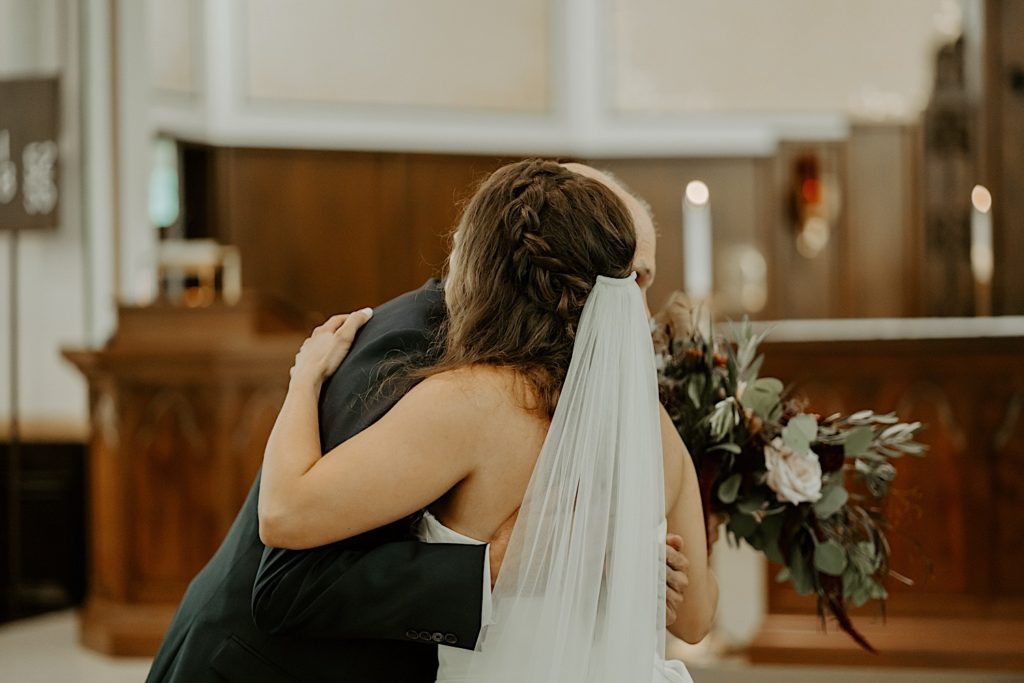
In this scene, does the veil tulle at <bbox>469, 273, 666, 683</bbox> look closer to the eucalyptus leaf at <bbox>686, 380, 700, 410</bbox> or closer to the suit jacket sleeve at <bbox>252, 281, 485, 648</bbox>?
the suit jacket sleeve at <bbox>252, 281, 485, 648</bbox>

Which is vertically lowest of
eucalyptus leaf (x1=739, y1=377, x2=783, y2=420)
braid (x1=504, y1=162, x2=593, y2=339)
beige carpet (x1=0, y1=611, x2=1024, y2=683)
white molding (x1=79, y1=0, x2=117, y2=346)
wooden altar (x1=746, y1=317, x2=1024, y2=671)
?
beige carpet (x1=0, y1=611, x2=1024, y2=683)

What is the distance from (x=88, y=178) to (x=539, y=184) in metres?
5.77

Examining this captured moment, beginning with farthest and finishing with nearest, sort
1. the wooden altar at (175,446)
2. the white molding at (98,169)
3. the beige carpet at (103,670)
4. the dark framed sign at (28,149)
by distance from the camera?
the white molding at (98,169)
the dark framed sign at (28,149)
the wooden altar at (175,446)
the beige carpet at (103,670)

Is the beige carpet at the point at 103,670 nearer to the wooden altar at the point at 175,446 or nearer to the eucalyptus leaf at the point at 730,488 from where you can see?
the wooden altar at the point at 175,446

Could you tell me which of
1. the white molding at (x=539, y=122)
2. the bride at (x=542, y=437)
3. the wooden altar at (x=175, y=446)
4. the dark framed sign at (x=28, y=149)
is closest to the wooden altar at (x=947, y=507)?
the wooden altar at (x=175, y=446)

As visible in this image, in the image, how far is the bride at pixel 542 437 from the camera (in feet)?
6.19

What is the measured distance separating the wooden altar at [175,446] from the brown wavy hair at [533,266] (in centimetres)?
342

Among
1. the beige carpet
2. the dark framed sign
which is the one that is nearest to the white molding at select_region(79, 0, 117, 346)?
the dark framed sign

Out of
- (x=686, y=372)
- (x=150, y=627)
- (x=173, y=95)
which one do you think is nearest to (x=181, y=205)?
(x=173, y=95)

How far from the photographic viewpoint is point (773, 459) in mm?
2566

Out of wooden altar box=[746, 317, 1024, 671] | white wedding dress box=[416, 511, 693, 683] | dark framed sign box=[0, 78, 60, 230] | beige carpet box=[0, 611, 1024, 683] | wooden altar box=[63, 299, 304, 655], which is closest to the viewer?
white wedding dress box=[416, 511, 693, 683]

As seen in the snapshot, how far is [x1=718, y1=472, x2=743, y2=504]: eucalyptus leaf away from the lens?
2.62 metres

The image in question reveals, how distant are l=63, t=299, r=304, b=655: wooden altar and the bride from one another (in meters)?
3.34

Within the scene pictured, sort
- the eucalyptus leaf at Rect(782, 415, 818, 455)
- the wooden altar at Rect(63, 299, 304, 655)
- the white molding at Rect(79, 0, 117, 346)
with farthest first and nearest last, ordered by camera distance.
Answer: the white molding at Rect(79, 0, 117, 346), the wooden altar at Rect(63, 299, 304, 655), the eucalyptus leaf at Rect(782, 415, 818, 455)
